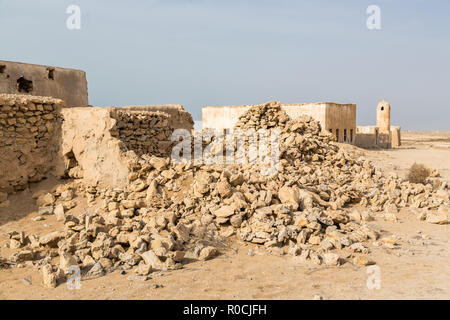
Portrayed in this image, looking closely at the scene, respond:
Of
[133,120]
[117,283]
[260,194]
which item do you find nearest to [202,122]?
[133,120]

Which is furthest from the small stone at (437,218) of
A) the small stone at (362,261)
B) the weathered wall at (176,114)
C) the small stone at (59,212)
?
the weathered wall at (176,114)

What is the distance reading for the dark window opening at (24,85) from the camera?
44.1 feet

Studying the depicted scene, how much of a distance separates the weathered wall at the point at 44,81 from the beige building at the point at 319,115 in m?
8.78

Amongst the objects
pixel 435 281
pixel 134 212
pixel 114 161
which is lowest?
pixel 435 281

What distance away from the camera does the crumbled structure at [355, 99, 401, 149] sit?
94.3 feet

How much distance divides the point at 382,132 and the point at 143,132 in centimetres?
2617

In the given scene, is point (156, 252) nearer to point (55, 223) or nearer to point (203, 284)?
point (203, 284)

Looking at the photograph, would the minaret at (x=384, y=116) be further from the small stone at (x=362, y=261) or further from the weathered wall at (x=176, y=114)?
the small stone at (x=362, y=261)

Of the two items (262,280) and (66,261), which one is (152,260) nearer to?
(66,261)

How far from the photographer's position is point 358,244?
20.0ft

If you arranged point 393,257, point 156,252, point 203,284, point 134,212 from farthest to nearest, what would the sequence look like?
1. point 134,212
2. point 393,257
3. point 156,252
4. point 203,284

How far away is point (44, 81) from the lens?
549 inches

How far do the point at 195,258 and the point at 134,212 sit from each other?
1.73 m

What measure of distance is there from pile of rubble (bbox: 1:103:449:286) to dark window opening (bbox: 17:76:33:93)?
7.22 meters
